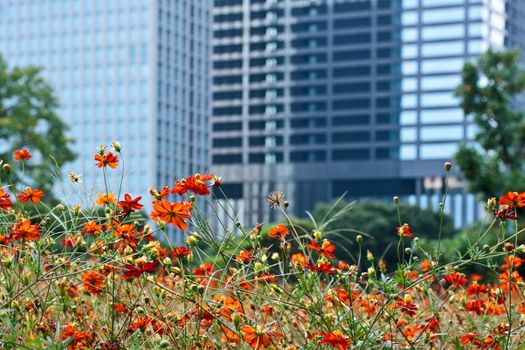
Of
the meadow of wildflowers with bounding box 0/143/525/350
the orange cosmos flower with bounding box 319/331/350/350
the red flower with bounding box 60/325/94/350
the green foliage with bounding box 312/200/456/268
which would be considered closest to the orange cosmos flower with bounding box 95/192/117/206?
the meadow of wildflowers with bounding box 0/143/525/350

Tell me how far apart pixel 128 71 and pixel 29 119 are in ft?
200

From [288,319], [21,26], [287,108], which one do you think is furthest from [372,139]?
[288,319]

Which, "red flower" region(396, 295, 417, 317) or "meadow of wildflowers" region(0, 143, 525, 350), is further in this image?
"red flower" region(396, 295, 417, 317)

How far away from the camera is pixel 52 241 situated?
2580 mm

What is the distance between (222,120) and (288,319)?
80840mm

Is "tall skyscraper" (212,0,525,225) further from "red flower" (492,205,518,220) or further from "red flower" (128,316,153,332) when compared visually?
"red flower" (128,316,153,332)

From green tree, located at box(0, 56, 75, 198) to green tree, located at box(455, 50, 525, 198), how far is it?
12.1m

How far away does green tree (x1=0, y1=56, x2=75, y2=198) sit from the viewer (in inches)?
1025

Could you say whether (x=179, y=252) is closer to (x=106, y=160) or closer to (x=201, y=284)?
(x=201, y=284)

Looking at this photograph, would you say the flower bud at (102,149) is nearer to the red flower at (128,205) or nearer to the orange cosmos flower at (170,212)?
the red flower at (128,205)

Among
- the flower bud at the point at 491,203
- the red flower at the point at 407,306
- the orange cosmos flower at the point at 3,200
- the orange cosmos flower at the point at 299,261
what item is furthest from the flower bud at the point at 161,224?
the flower bud at the point at 491,203

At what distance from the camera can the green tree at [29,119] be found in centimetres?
2603

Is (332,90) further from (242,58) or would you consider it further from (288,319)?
(288,319)

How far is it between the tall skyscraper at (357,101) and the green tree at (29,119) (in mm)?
48944
